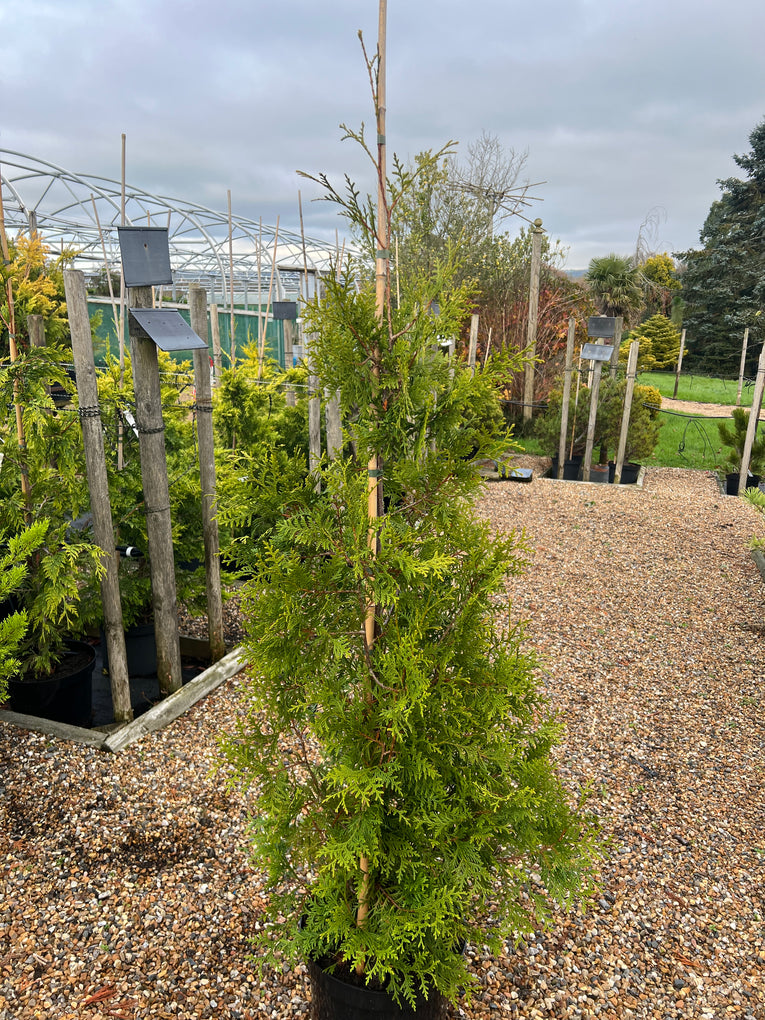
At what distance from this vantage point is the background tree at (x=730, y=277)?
2509 centimetres

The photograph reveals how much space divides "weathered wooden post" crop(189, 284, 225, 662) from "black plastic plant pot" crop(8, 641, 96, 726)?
34.2 inches

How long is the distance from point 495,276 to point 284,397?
9.58 meters

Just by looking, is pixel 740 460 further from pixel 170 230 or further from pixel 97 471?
pixel 170 230

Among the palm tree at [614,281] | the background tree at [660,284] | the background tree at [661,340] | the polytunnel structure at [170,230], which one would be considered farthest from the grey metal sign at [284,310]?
the background tree at [660,284]

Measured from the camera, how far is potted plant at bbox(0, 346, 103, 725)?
144 inches

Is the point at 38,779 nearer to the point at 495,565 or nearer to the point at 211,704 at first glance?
the point at 211,704

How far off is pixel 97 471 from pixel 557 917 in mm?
3166

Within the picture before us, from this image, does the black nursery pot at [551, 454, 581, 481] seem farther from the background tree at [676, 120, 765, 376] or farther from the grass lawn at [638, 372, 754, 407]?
the background tree at [676, 120, 765, 376]

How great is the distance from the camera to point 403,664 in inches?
73.8

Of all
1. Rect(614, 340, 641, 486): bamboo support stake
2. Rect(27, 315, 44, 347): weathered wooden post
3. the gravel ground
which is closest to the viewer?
the gravel ground

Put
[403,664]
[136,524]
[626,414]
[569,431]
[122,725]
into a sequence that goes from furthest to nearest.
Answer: [569,431], [626,414], [136,524], [122,725], [403,664]

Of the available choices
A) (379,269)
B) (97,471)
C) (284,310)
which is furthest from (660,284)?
(379,269)

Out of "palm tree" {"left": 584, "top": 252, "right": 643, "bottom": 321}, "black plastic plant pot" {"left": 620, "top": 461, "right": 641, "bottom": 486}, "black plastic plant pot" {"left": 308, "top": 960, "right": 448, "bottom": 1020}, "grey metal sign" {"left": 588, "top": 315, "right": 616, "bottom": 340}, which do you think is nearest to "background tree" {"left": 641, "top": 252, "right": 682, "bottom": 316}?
"palm tree" {"left": 584, "top": 252, "right": 643, "bottom": 321}

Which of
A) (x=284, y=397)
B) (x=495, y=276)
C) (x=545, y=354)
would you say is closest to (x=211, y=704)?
(x=284, y=397)
